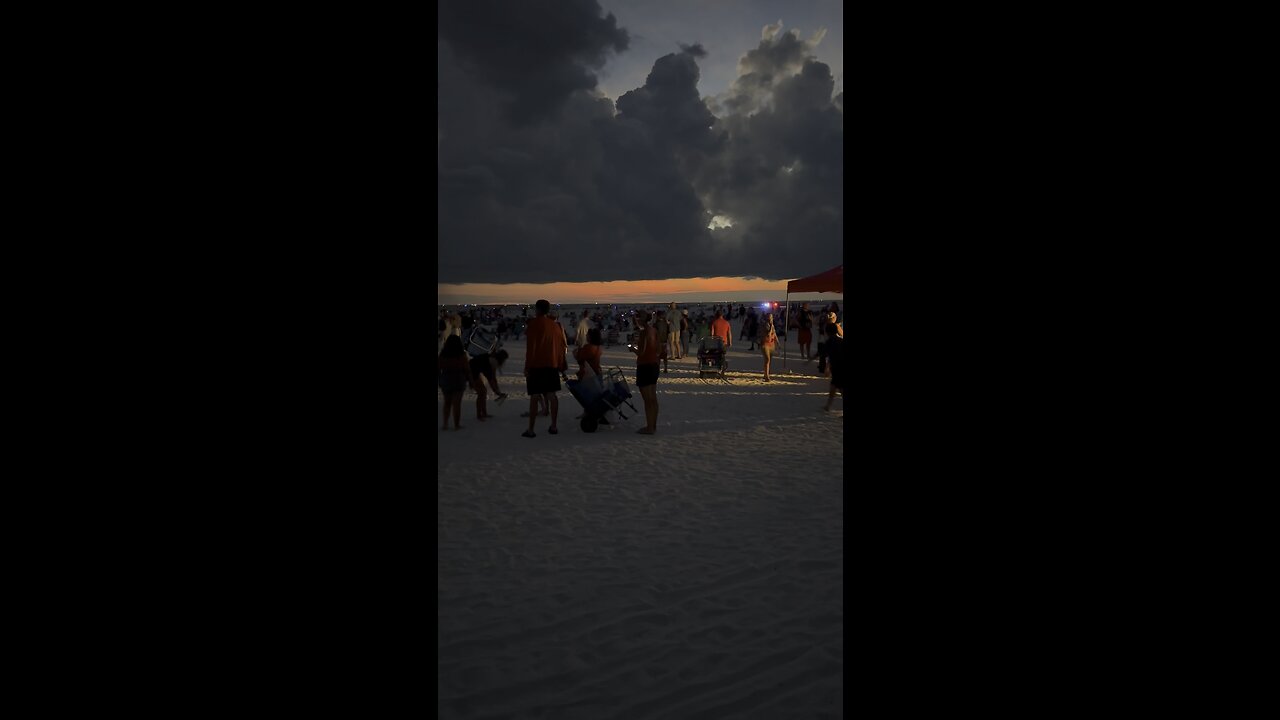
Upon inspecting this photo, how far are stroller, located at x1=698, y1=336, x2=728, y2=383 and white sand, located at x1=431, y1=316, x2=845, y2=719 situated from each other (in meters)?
8.23

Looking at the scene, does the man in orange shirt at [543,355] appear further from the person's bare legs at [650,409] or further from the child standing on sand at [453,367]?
the person's bare legs at [650,409]

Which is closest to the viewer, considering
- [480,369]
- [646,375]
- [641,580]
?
[641,580]

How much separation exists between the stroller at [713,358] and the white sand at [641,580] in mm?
8225

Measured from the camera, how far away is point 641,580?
399 cm

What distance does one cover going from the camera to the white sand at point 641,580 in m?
2.85

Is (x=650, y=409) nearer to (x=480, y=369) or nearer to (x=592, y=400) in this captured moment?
(x=592, y=400)

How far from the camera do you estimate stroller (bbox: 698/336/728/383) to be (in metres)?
16.5

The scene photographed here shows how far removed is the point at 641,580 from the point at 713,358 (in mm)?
13282

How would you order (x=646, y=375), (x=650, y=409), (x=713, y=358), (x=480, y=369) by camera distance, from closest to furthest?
(x=646, y=375), (x=650, y=409), (x=480, y=369), (x=713, y=358)

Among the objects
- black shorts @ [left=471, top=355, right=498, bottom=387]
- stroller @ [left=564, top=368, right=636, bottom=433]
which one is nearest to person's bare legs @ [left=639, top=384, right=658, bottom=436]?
stroller @ [left=564, top=368, right=636, bottom=433]

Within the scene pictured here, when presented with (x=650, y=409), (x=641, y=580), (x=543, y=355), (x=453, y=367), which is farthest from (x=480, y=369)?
(x=641, y=580)
